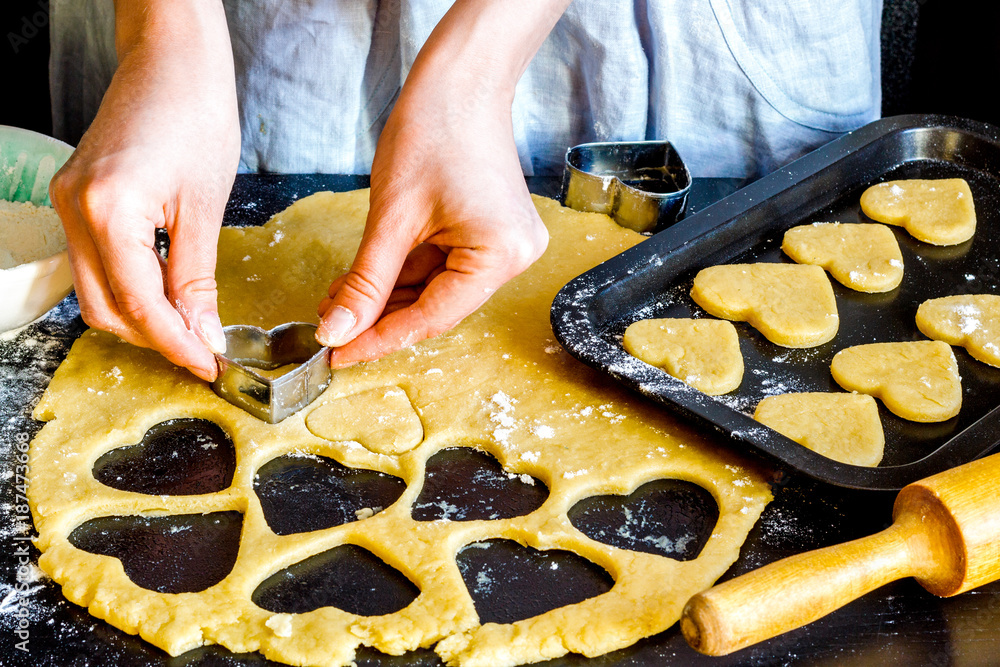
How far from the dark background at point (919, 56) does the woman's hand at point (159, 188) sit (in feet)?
4.78

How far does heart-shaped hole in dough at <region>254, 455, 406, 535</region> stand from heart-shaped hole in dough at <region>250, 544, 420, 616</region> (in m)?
0.05

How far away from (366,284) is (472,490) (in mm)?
292

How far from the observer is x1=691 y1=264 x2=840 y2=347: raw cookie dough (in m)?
1.40

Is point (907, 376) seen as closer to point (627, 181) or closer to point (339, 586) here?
point (627, 181)

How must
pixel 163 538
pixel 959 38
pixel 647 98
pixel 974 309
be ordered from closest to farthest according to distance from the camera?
pixel 163 538 → pixel 974 309 → pixel 647 98 → pixel 959 38

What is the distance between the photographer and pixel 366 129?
1.82 metres

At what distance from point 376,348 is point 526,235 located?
0.25 metres

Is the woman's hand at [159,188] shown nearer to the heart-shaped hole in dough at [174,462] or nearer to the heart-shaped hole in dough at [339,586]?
the heart-shaped hole in dough at [174,462]

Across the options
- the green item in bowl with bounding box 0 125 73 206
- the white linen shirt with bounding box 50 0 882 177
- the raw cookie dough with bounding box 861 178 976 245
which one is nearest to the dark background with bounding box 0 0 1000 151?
the white linen shirt with bounding box 50 0 882 177

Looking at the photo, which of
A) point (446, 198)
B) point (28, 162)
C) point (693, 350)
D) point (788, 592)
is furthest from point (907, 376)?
point (28, 162)

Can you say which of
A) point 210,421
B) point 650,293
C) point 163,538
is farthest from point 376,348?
point 650,293

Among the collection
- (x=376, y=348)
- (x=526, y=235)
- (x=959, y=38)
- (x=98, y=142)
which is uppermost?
(x=98, y=142)

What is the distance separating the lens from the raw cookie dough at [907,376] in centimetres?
128

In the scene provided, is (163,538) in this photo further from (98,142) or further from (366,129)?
(366,129)
